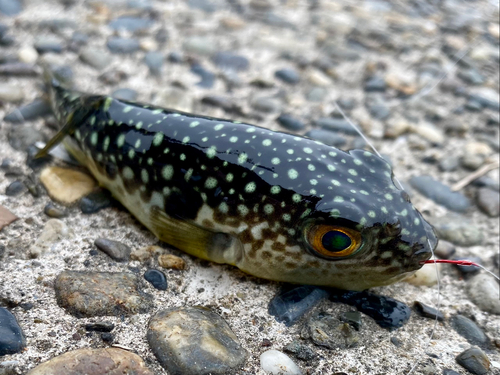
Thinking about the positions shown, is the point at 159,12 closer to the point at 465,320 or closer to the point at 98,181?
the point at 98,181

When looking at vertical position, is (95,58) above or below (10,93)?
above

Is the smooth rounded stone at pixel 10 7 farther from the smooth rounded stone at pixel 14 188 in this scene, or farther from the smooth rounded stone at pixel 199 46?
the smooth rounded stone at pixel 14 188

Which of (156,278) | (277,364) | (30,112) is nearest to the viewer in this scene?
(277,364)

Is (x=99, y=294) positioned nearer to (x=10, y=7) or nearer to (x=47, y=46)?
(x=47, y=46)

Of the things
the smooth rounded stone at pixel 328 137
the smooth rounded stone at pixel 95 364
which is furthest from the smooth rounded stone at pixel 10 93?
the smooth rounded stone at pixel 95 364

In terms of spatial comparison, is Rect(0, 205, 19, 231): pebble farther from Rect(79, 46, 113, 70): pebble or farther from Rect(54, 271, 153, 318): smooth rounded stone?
Rect(79, 46, 113, 70): pebble

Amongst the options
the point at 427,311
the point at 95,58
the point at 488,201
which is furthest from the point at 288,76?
the point at 427,311
